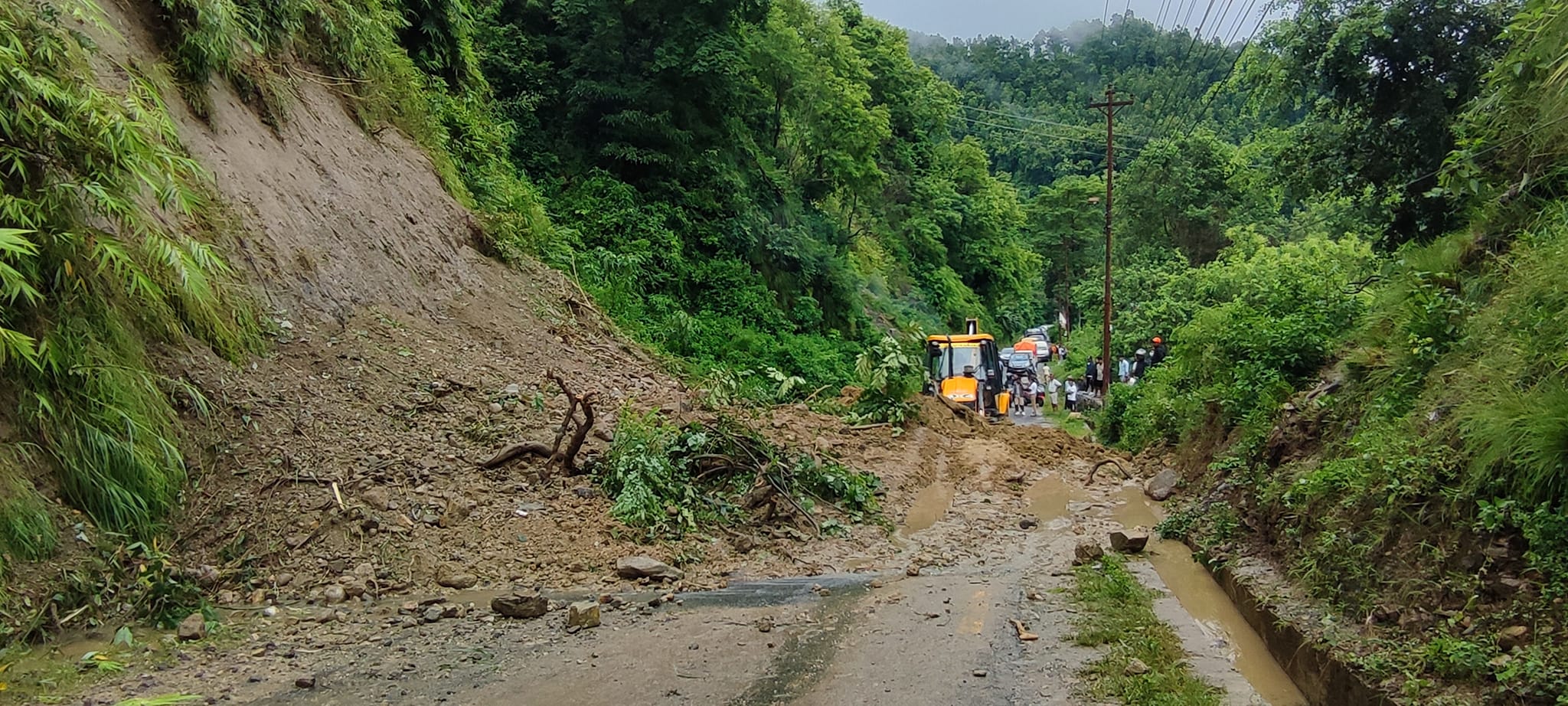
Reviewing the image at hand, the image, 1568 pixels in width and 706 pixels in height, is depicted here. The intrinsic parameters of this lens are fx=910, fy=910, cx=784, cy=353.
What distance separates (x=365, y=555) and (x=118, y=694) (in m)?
2.17

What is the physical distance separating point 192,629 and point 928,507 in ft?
27.0

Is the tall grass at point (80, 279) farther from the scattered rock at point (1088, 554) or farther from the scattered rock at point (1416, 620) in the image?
the scattered rock at point (1416, 620)

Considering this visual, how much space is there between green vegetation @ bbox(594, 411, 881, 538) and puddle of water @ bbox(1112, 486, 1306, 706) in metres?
3.14

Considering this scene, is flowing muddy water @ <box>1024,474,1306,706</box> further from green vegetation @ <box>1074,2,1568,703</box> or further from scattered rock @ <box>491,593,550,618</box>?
scattered rock @ <box>491,593,550,618</box>

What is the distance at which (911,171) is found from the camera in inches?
1613

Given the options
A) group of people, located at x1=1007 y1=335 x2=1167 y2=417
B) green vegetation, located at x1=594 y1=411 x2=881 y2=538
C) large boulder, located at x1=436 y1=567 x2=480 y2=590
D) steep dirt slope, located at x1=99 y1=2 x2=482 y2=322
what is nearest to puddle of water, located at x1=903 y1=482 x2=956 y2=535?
green vegetation, located at x1=594 y1=411 x2=881 y2=538

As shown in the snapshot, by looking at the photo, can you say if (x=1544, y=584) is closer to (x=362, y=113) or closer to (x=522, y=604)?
(x=522, y=604)

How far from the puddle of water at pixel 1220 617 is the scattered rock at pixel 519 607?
4.49 meters

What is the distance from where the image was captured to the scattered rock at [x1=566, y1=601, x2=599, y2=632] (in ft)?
19.5

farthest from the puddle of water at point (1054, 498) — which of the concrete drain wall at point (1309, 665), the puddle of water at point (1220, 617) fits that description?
the concrete drain wall at point (1309, 665)

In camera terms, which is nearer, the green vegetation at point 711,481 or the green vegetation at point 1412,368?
the green vegetation at point 1412,368

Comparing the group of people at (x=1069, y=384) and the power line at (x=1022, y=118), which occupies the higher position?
the power line at (x=1022, y=118)

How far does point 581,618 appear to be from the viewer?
5.96 meters

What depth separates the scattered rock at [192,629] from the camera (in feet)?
17.4
